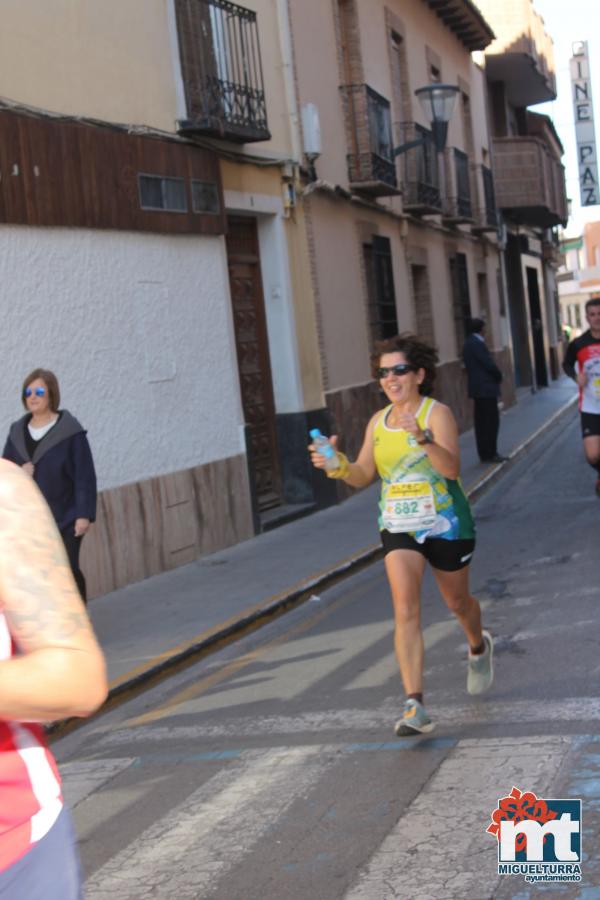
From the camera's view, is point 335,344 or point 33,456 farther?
point 335,344

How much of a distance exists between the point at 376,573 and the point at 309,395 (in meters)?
4.77

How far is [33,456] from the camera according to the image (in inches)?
335

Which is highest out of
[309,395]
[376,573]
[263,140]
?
[263,140]

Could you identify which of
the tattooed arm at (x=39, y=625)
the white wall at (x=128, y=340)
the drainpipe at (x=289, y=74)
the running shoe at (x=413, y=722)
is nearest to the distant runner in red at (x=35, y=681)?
the tattooed arm at (x=39, y=625)

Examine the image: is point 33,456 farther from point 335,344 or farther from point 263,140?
point 335,344


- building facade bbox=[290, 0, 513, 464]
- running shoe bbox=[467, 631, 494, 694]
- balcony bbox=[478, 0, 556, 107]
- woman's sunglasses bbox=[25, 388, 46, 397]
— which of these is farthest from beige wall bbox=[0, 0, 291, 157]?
balcony bbox=[478, 0, 556, 107]

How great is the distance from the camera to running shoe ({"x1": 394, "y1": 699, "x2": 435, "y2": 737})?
5844 millimetres

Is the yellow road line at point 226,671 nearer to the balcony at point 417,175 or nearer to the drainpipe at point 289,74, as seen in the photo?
the drainpipe at point 289,74

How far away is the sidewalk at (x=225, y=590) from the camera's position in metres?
8.68

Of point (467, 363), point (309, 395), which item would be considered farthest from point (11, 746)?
point (467, 363)

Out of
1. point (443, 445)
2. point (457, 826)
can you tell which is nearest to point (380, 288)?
point (443, 445)

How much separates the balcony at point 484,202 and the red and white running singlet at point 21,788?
2581cm

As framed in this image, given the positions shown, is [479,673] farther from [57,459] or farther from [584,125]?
[584,125]

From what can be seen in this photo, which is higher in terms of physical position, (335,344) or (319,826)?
(335,344)
